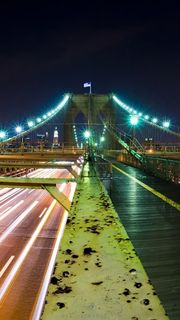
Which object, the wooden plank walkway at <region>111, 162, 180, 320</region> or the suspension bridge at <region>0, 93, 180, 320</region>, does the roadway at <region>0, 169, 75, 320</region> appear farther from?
the wooden plank walkway at <region>111, 162, 180, 320</region>

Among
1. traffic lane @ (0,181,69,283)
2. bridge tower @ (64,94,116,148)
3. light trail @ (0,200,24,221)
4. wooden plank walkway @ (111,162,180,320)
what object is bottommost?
traffic lane @ (0,181,69,283)

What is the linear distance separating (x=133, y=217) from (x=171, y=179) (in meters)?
10.0

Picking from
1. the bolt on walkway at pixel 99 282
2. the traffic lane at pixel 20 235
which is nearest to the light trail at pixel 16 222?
the traffic lane at pixel 20 235

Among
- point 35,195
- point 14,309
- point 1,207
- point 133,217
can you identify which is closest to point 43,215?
point 1,207

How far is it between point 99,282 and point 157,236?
4.28 metres

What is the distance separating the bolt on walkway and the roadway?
0.35 m

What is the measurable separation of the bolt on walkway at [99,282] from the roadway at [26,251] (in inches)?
13.9

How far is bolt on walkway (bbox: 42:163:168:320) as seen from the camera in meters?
2.32

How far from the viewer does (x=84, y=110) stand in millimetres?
Result: 89625

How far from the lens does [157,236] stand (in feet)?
22.8

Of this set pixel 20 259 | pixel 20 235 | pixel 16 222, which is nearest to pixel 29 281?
pixel 20 259

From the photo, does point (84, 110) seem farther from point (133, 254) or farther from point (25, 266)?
point (133, 254)

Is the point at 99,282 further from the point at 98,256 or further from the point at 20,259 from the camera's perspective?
the point at 20,259

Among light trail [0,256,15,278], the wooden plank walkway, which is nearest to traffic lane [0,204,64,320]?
light trail [0,256,15,278]
